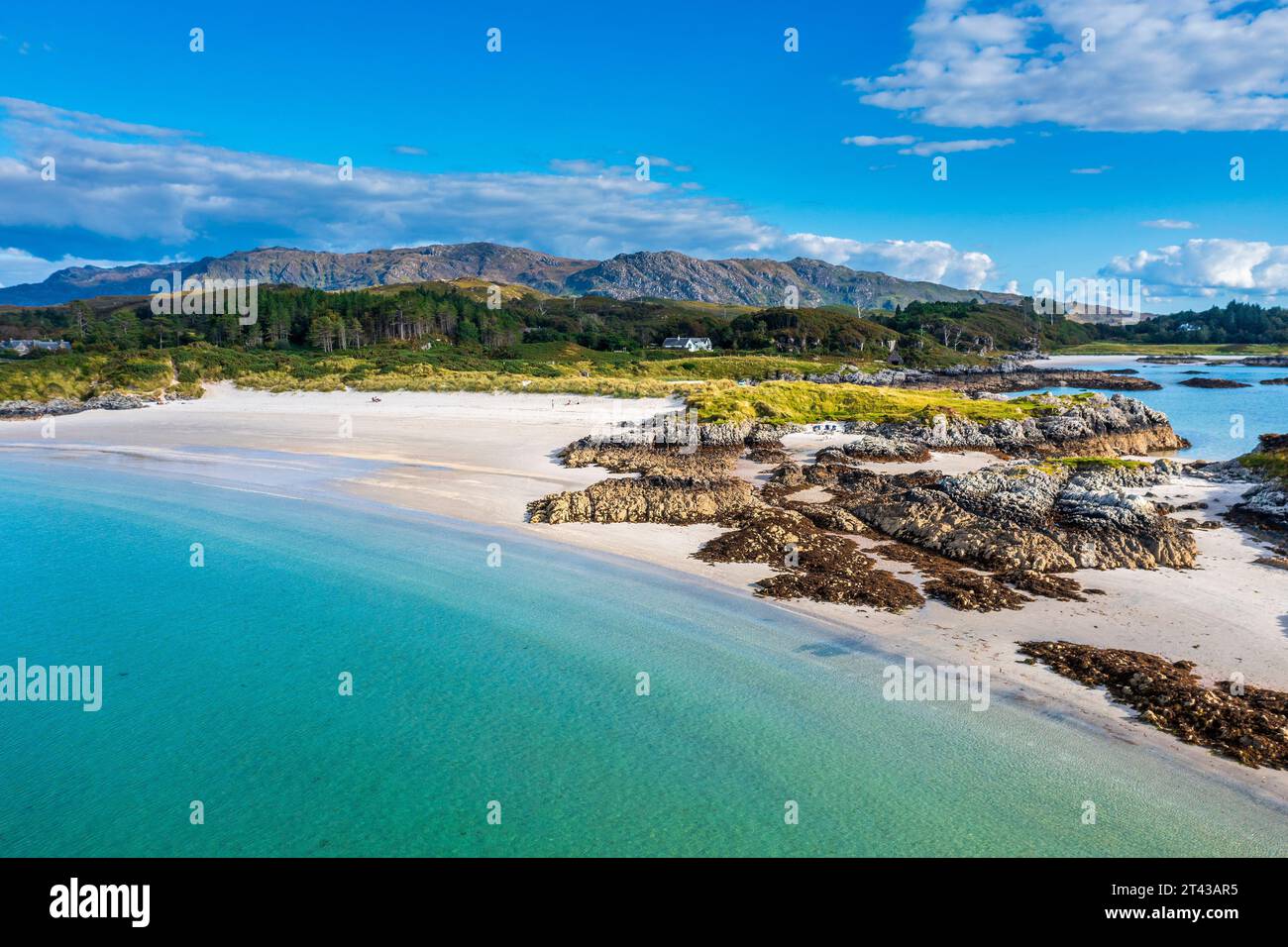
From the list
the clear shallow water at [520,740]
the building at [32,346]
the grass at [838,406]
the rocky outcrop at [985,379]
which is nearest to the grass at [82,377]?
the building at [32,346]

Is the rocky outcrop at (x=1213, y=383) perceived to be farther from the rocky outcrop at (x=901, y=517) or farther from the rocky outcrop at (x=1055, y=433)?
the rocky outcrop at (x=901, y=517)

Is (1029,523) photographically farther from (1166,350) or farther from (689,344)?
(1166,350)

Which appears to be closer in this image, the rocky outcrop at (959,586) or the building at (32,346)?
the rocky outcrop at (959,586)

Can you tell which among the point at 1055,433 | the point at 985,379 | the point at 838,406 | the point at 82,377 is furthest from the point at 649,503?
the point at 985,379

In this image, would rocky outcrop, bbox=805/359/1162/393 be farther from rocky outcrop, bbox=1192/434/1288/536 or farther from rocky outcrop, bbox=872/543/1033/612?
rocky outcrop, bbox=872/543/1033/612

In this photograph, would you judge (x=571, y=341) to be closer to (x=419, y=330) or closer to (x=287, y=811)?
(x=419, y=330)

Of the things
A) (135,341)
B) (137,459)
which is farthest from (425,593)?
(135,341)

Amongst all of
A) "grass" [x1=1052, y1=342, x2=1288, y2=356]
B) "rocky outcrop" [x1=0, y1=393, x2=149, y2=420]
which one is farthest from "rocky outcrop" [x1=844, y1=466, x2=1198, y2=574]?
"grass" [x1=1052, y1=342, x2=1288, y2=356]
